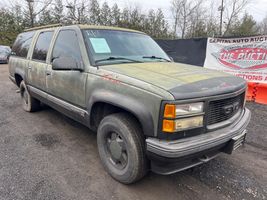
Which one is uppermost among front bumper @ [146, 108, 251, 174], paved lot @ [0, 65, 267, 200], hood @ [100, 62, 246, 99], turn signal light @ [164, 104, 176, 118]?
hood @ [100, 62, 246, 99]

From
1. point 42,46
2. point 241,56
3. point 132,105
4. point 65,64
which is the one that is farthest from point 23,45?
point 241,56

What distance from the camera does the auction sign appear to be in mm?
6742

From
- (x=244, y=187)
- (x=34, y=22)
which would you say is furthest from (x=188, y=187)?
(x=34, y=22)

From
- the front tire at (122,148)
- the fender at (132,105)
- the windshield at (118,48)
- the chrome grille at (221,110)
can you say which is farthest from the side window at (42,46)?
the chrome grille at (221,110)

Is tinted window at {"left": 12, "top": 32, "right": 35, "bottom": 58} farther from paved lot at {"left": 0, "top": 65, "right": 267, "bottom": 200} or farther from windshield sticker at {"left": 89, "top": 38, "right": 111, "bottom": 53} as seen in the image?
windshield sticker at {"left": 89, "top": 38, "right": 111, "bottom": 53}

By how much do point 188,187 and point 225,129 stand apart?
83 cm

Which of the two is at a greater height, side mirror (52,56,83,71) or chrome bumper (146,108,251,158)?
side mirror (52,56,83,71)

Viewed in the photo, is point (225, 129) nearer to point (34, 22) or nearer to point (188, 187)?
point (188, 187)

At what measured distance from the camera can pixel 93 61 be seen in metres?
2.90

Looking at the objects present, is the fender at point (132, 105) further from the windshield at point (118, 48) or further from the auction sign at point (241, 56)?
the auction sign at point (241, 56)

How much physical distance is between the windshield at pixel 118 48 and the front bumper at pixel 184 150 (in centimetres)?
139

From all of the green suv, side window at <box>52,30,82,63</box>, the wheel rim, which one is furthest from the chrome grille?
side window at <box>52,30,82,63</box>

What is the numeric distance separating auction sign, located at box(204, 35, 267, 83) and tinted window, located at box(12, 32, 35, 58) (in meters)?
6.47

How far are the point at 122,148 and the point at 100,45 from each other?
58.3 inches
